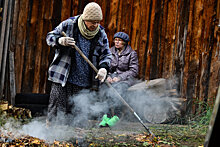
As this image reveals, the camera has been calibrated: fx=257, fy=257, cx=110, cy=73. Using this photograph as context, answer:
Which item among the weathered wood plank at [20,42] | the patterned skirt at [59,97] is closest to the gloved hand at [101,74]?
the patterned skirt at [59,97]

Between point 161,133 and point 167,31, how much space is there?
10.5 feet

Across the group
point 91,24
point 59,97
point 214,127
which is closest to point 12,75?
point 59,97

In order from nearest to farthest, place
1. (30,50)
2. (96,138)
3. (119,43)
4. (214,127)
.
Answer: (214,127)
(96,138)
(119,43)
(30,50)

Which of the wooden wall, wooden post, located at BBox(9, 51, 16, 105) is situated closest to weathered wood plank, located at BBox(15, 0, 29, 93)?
the wooden wall

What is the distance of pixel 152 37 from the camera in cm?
713

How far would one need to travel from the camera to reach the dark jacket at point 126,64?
6.66 meters

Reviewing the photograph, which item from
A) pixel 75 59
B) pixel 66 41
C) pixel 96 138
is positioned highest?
pixel 66 41

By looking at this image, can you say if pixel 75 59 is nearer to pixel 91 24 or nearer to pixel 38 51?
pixel 91 24

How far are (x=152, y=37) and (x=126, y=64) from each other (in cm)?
113

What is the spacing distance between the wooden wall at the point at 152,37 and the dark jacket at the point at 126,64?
1.59ft

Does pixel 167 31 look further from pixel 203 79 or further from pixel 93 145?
pixel 93 145

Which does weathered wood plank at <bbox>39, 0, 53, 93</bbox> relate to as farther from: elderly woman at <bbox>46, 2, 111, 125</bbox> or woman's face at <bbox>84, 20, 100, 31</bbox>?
woman's face at <bbox>84, 20, 100, 31</bbox>

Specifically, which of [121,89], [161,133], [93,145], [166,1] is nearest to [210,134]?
[93,145]

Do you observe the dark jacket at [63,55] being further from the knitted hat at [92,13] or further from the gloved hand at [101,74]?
the knitted hat at [92,13]
